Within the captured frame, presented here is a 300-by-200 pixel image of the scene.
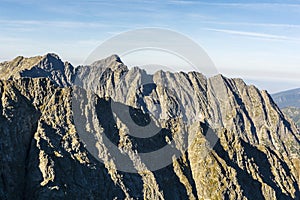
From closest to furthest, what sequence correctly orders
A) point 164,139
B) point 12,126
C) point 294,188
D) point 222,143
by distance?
point 12,126, point 164,139, point 222,143, point 294,188

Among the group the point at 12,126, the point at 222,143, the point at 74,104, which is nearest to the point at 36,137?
the point at 12,126

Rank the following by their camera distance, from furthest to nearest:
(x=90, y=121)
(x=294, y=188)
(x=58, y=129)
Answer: (x=294, y=188), (x=90, y=121), (x=58, y=129)

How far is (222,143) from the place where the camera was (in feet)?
438

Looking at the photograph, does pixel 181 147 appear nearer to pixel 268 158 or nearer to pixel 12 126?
pixel 268 158

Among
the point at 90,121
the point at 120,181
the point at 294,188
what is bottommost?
the point at 294,188

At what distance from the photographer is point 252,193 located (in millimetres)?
124500

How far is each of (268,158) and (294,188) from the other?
1414cm

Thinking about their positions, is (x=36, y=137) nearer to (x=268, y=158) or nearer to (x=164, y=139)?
(x=164, y=139)

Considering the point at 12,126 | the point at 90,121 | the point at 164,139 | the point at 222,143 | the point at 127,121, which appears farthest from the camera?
the point at 222,143

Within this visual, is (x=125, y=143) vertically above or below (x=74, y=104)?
below

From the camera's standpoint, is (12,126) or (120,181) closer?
(12,126)

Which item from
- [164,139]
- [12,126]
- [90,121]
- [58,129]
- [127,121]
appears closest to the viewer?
[12,126]

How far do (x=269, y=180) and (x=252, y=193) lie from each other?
52.7 ft

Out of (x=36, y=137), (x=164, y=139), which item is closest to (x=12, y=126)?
(x=36, y=137)
